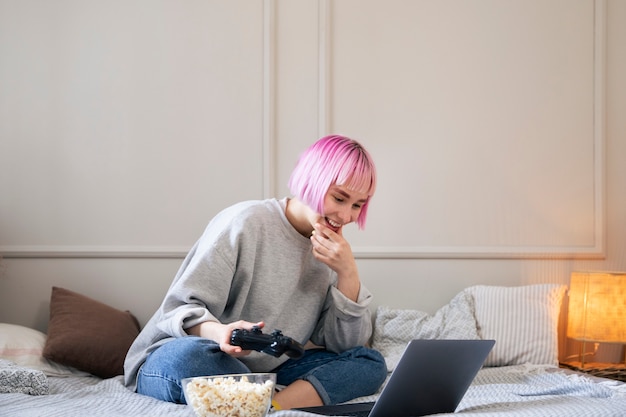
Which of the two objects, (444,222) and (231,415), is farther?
(444,222)

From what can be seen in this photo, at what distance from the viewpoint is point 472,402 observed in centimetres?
173

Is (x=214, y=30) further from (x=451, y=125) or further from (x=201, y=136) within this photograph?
(x=451, y=125)

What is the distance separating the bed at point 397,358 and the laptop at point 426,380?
6 cm

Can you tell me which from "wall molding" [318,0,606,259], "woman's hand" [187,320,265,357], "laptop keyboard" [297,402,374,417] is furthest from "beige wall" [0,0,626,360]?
"laptop keyboard" [297,402,374,417]

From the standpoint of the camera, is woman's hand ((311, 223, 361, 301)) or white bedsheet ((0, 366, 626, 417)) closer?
white bedsheet ((0, 366, 626, 417))

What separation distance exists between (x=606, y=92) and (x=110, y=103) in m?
1.98

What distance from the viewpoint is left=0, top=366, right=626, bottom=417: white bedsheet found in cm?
150

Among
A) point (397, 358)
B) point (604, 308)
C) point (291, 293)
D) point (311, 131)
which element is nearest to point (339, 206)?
point (291, 293)

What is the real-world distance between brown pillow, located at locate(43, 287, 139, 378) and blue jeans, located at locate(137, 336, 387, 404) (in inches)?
22.9

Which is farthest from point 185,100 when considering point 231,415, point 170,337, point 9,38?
point 231,415

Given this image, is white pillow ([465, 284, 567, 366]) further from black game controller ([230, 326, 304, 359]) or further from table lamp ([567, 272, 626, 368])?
black game controller ([230, 326, 304, 359])

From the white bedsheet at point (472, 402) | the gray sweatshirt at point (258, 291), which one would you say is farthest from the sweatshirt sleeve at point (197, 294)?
the white bedsheet at point (472, 402)

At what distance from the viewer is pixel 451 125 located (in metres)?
3.03

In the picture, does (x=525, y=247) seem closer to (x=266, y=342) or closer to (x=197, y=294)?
(x=197, y=294)
